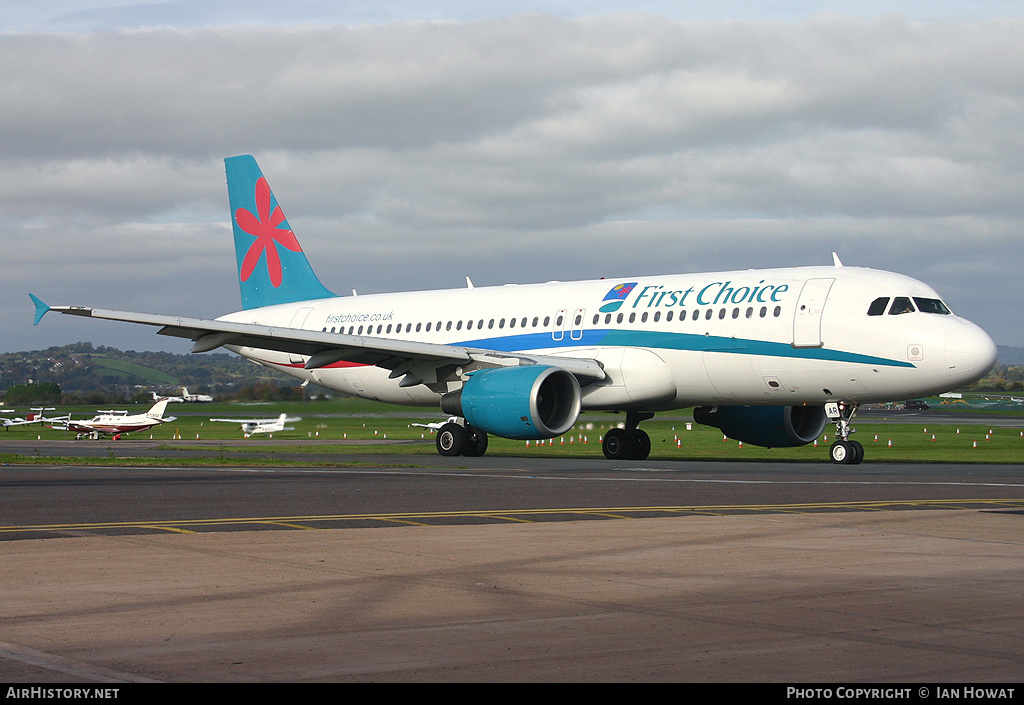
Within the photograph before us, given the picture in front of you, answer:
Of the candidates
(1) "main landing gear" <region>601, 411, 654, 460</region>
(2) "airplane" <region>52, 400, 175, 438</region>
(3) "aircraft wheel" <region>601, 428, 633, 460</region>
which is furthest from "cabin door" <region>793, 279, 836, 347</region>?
(2) "airplane" <region>52, 400, 175, 438</region>

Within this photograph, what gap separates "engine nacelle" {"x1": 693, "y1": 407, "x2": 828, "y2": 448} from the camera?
30656 mm

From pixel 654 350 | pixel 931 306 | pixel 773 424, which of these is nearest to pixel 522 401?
pixel 654 350

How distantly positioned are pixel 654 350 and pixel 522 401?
376 centimetres

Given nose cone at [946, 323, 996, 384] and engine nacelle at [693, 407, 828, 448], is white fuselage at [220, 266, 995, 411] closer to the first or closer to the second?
nose cone at [946, 323, 996, 384]

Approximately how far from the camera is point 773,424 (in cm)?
3077

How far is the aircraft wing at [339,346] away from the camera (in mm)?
28953

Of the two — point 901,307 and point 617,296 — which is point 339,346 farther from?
point 901,307

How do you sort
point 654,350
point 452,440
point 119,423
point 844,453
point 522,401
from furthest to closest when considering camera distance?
1. point 119,423
2. point 452,440
3. point 654,350
4. point 522,401
5. point 844,453

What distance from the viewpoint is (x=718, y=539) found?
469 inches

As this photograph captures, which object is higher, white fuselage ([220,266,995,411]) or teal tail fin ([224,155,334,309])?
teal tail fin ([224,155,334,309])

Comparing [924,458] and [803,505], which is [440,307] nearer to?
[924,458]

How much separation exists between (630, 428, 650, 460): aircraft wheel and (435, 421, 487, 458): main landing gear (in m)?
3.99
